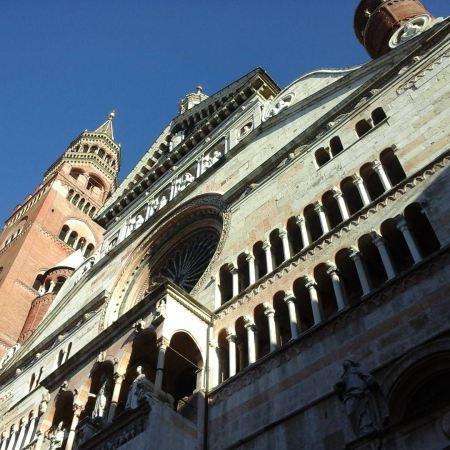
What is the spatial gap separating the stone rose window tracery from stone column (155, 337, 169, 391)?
6.24 metres

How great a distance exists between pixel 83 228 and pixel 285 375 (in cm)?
4546

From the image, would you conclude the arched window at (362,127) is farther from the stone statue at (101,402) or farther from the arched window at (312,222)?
the stone statue at (101,402)

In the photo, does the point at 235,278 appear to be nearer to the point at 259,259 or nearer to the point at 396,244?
the point at 259,259

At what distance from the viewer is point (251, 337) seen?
14398 mm

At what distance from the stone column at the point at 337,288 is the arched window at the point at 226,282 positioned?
4.47 metres

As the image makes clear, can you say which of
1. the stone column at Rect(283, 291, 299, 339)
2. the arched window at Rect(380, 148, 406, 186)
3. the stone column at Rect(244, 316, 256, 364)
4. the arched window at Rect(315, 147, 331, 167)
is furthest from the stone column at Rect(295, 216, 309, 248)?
the arched window at Rect(380, 148, 406, 186)

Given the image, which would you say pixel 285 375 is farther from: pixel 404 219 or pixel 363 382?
pixel 404 219

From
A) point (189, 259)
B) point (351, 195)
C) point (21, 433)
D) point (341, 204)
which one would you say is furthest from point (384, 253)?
point (21, 433)

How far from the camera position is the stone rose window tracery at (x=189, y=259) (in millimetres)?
21203

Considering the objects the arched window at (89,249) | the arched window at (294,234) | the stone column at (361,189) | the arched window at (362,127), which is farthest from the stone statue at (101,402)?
the arched window at (89,249)

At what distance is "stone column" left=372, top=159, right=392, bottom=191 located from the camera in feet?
46.1

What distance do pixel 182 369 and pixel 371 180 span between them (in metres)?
7.15

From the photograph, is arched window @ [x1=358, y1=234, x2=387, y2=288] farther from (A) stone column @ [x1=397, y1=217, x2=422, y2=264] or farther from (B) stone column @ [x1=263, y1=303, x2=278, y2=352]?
(B) stone column @ [x1=263, y1=303, x2=278, y2=352]

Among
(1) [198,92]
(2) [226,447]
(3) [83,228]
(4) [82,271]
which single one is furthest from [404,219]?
(3) [83,228]
